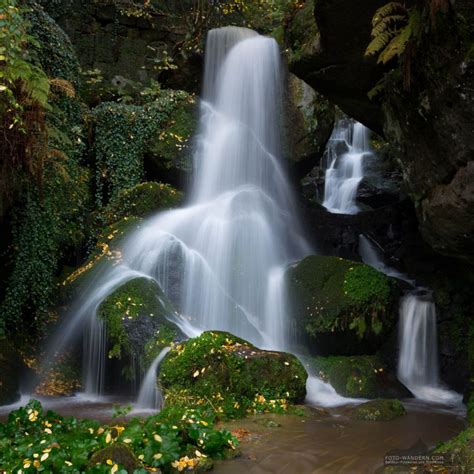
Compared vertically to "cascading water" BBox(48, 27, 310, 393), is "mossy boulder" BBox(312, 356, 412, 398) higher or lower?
lower

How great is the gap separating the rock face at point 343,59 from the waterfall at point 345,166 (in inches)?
283

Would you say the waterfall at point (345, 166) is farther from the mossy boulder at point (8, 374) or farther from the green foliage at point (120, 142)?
the mossy boulder at point (8, 374)

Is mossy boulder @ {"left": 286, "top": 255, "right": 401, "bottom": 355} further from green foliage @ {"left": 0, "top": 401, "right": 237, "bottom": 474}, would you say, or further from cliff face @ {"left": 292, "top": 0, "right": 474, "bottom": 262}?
green foliage @ {"left": 0, "top": 401, "right": 237, "bottom": 474}

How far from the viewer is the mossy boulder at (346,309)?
971cm

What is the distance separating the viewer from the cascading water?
9.83m

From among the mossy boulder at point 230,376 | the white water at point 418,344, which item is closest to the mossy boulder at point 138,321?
the mossy boulder at point 230,376

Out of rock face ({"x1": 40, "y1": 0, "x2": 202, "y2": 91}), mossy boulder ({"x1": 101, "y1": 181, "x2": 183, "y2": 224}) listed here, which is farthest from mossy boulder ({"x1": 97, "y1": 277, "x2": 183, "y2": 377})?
rock face ({"x1": 40, "y1": 0, "x2": 202, "y2": 91})

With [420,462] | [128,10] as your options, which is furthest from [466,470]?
[128,10]

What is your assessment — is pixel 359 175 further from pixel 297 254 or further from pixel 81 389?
pixel 81 389

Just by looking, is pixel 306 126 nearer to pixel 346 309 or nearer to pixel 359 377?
pixel 346 309

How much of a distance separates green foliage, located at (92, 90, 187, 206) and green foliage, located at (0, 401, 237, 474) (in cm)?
936

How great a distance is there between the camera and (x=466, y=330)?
1023 cm

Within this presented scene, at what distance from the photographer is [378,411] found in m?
6.83

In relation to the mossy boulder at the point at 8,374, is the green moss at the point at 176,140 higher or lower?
higher
